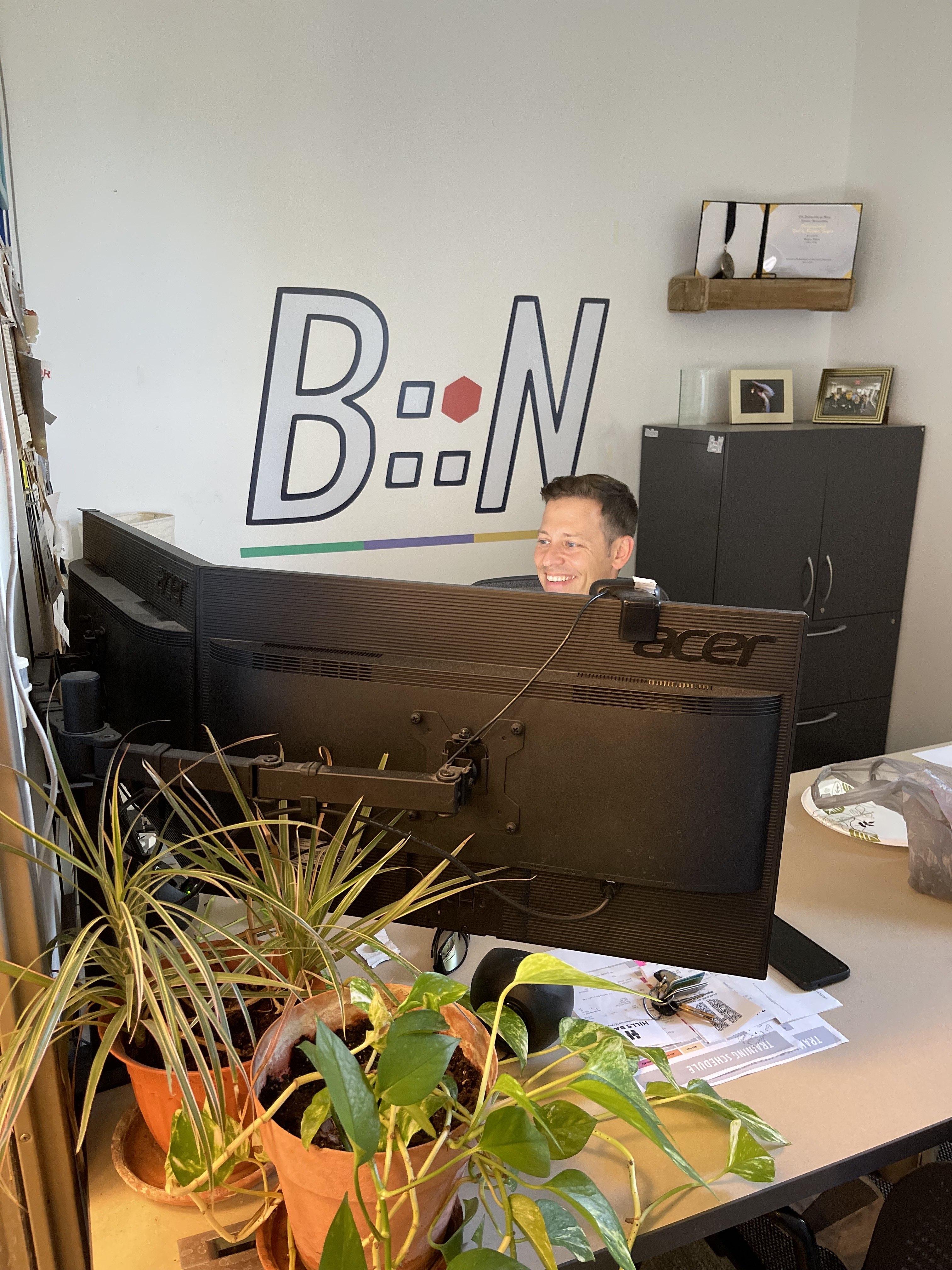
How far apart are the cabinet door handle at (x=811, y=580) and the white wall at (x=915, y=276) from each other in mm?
468

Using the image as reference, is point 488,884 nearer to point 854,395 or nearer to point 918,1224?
point 918,1224

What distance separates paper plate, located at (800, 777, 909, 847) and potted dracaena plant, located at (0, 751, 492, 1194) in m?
1.03

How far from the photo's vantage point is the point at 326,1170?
747 millimetres

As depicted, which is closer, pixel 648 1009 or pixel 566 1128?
pixel 566 1128

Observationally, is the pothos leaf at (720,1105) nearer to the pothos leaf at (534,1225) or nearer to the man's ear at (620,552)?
the pothos leaf at (534,1225)

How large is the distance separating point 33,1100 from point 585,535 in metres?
1.76

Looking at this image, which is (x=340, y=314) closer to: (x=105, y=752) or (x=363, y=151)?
(x=363, y=151)

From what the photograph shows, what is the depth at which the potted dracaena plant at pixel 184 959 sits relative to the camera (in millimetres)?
810

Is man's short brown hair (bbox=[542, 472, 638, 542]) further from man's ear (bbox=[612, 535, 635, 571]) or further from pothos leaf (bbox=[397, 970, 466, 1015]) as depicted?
pothos leaf (bbox=[397, 970, 466, 1015])

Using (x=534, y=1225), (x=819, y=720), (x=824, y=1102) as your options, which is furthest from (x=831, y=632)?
(x=534, y=1225)

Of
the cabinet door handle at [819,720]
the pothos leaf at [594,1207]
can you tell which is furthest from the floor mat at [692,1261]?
the cabinet door handle at [819,720]

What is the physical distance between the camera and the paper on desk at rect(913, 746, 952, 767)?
2121 mm

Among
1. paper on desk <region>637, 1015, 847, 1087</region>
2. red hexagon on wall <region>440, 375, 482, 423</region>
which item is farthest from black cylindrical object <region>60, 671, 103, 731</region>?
red hexagon on wall <region>440, 375, 482, 423</region>

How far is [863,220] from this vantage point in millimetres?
3635
